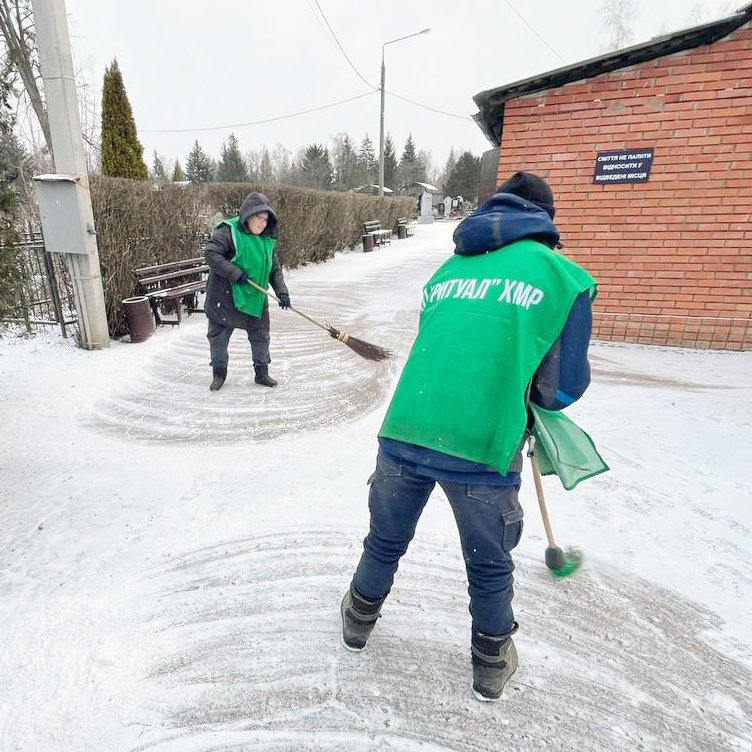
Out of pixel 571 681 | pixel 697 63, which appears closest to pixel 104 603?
pixel 571 681

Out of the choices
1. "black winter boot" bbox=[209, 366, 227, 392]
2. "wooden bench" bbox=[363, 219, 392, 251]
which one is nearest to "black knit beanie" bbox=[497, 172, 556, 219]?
"black winter boot" bbox=[209, 366, 227, 392]

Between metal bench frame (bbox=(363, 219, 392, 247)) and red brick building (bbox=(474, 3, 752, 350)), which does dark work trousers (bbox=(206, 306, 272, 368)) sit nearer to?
red brick building (bbox=(474, 3, 752, 350))

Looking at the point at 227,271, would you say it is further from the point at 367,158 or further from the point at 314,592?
the point at 367,158

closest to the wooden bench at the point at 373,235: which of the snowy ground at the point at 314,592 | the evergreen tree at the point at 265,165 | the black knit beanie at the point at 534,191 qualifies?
the snowy ground at the point at 314,592

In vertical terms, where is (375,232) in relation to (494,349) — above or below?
below

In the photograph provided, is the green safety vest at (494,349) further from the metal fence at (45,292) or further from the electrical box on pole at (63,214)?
the metal fence at (45,292)

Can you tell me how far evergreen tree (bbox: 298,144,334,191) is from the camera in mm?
54072

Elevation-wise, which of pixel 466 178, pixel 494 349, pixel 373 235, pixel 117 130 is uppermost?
pixel 466 178

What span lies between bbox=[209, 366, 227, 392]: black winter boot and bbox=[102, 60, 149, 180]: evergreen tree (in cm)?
1297

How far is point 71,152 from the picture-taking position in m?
5.06

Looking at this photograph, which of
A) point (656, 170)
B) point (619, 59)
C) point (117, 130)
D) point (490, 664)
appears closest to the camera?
point (490, 664)

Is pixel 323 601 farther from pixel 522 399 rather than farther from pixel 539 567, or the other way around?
pixel 522 399

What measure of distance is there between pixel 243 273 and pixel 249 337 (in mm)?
622

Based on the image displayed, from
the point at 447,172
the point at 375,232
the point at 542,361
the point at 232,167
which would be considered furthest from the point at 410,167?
the point at 542,361
